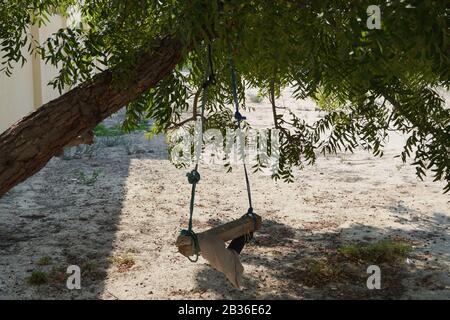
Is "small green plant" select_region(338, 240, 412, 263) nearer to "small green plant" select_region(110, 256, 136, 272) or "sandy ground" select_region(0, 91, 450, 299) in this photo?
"sandy ground" select_region(0, 91, 450, 299)

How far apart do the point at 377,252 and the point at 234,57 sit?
362 centimetres

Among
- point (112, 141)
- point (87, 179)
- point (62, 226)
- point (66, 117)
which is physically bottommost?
point (62, 226)

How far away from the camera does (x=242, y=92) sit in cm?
501

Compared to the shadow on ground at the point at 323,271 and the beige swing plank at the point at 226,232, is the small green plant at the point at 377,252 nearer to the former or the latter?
the shadow on ground at the point at 323,271

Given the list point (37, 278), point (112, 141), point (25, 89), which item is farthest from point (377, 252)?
point (25, 89)

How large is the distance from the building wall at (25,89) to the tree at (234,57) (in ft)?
17.9

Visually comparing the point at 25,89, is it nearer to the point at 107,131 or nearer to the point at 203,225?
the point at 107,131

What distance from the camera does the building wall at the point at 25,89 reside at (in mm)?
9398

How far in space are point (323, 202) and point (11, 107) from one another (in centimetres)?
522

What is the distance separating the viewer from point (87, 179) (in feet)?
29.1

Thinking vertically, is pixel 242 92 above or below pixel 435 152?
above

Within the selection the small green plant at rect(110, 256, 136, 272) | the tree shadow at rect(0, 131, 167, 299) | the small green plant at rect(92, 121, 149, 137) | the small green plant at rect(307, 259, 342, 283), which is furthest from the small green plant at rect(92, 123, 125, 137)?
the small green plant at rect(307, 259, 342, 283)
